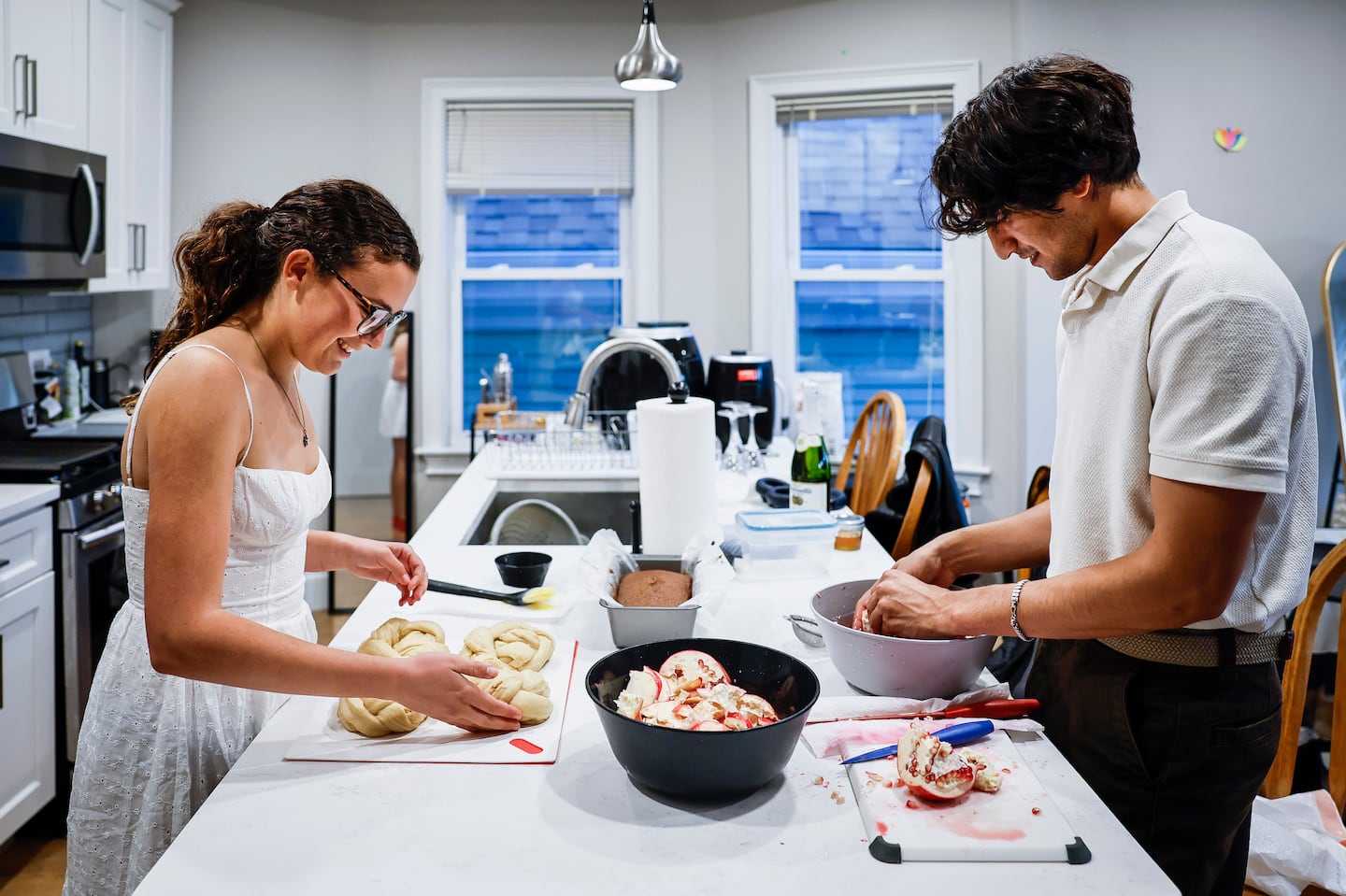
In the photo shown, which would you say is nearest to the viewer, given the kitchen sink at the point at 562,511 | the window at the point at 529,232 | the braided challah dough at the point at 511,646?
the braided challah dough at the point at 511,646

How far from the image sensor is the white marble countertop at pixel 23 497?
2.47 meters

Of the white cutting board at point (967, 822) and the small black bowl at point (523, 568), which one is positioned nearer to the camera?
the white cutting board at point (967, 822)

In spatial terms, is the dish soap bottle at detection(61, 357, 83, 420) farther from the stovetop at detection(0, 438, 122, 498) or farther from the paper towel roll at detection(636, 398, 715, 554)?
the paper towel roll at detection(636, 398, 715, 554)

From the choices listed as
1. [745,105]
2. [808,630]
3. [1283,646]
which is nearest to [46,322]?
[745,105]

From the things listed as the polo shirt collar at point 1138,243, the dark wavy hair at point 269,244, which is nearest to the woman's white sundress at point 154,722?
the dark wavy hair at point 269,244

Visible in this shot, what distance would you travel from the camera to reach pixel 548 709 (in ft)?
4.17

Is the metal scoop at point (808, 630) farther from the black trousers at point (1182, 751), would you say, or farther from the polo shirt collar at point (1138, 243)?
the polo shirt collar at point (1138, 243)

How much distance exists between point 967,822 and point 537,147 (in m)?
3.91

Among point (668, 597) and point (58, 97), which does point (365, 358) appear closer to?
point (58, 97)

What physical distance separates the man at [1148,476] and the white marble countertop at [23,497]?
2112 mm

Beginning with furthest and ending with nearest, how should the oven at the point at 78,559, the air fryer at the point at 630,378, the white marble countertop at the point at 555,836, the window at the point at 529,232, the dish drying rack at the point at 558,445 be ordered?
the window at the point at 529,232 < the air fryer at the point at 630,378 < the dish drying rack at the point at 558,445 < the oven at the point at 78,559 < the white marble countertop at the point at 555,836

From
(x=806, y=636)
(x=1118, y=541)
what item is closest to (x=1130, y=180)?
(x=1118, y=541)

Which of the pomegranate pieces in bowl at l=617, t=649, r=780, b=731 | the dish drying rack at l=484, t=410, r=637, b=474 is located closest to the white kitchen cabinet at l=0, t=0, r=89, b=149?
the dish drying rack at l=484, t=410, r=637, b=474

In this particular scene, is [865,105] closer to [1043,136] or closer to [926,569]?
[926,569]
